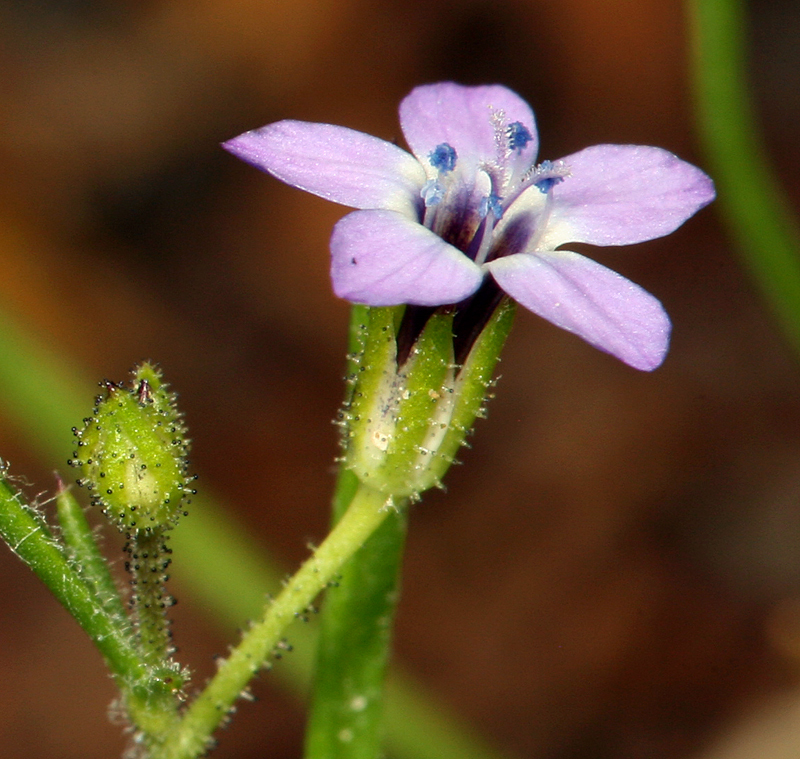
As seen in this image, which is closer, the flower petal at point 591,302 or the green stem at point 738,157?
the flower petal at point 591,302

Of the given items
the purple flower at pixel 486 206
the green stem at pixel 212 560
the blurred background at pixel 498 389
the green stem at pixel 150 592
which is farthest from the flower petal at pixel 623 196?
the blurred background at pixel 498 389

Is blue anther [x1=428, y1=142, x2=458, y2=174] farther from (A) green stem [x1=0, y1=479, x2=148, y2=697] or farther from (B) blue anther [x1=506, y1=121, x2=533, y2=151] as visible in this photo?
(A) green stem [x1=0, y1=479, x2=148, y2=697]

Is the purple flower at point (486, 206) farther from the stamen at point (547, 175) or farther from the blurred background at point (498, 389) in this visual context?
the blurred background at point (498, 389)

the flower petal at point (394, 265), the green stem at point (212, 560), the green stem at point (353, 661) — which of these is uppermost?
the flower petal at point (394, 265)

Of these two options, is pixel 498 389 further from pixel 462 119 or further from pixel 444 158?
pixel 444 158

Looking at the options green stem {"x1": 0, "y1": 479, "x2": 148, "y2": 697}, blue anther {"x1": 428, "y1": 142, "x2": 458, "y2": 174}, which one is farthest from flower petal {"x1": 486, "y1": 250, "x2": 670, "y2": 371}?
green stem {"x1": 0, "y1": 479, "x2": 148, "y2": 697}

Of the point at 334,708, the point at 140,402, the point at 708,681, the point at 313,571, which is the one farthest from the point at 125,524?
the point at 708,681
